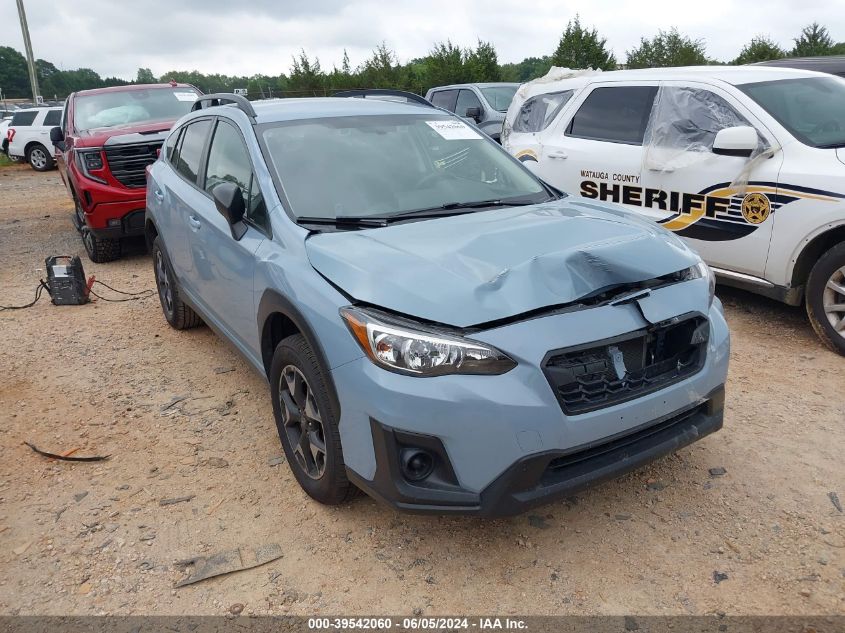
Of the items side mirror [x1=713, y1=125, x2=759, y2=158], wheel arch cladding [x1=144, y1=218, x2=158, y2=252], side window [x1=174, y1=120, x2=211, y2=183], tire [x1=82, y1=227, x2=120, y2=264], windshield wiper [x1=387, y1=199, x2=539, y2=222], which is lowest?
tire [x1=82, y1=227, x2=120, y2=264]

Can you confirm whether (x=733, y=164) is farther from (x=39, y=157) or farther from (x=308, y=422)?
(x=39, y=157)

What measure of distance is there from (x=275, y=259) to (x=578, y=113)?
13.3ft

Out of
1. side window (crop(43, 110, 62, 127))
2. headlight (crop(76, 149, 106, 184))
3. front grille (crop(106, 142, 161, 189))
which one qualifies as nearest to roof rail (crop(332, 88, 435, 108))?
front grille (crop(106, 142, 161, 189))

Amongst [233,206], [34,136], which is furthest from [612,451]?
[34,136]

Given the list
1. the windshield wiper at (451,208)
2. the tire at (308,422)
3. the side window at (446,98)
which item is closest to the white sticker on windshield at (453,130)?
the windshield wiper at (451,208)

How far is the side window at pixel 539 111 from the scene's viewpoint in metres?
6.57

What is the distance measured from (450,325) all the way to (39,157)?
22.7 metres

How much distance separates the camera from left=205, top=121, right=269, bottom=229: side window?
11.4 ft

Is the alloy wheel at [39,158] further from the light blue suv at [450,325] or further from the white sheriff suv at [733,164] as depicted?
the light blue suv at [450,325]

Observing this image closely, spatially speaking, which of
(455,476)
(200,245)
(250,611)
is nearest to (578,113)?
(200,245)

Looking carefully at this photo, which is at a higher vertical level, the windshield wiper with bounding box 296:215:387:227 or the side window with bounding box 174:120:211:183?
the side window with bounding box 174:120:211:183

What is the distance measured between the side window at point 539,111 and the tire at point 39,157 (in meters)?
18.9

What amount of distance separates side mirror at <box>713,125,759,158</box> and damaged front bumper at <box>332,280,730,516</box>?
2.43 m

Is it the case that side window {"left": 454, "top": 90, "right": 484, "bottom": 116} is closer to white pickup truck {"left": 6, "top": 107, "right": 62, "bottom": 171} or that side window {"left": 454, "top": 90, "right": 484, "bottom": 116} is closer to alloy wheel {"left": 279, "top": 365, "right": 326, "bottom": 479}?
alloy wheel {"left": 279, "top": 365, "right": 326, "bottom": 479}
